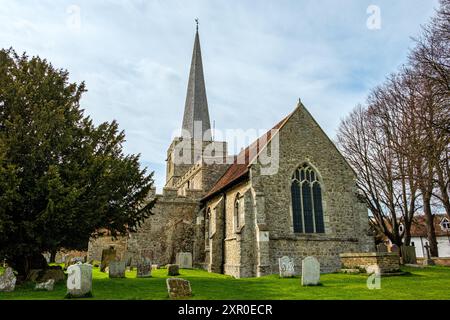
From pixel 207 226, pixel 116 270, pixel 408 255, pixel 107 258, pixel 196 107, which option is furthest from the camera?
pixel 196 107

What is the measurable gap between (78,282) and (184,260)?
12.3 metres

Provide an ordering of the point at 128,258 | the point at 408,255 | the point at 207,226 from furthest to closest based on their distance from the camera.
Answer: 1. the point at 207,226
2. the point at 128,258
3. the point at 408,255

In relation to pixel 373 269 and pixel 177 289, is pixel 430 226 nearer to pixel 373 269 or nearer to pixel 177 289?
pixel 373 269

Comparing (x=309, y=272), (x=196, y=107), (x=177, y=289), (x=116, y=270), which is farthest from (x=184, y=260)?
(x=196, y=107)

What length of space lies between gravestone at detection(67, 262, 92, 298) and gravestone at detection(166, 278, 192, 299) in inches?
93.1

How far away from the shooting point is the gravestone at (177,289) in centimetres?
872

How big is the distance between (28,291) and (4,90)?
7.09 metres

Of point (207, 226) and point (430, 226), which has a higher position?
point (207, 226)

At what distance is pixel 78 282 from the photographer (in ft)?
29.9

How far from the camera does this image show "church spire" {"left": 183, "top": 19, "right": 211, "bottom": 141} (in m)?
37.7

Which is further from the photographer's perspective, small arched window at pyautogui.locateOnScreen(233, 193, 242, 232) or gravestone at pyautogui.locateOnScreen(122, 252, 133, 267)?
gravestone at pyautogui.locateOnScreen(122, 252, 133, 267)

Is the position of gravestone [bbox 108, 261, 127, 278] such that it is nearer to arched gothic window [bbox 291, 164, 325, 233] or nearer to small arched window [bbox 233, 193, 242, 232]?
small arched window [bbox 233, 193, 242, 232]

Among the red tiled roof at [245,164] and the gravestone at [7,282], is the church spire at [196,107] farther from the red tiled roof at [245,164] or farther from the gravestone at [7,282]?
the gravestone at [7,282]

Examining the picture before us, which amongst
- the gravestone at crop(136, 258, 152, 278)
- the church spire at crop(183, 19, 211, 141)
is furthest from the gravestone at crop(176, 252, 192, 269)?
the church spire at crop(183, 19, 211, 141)
